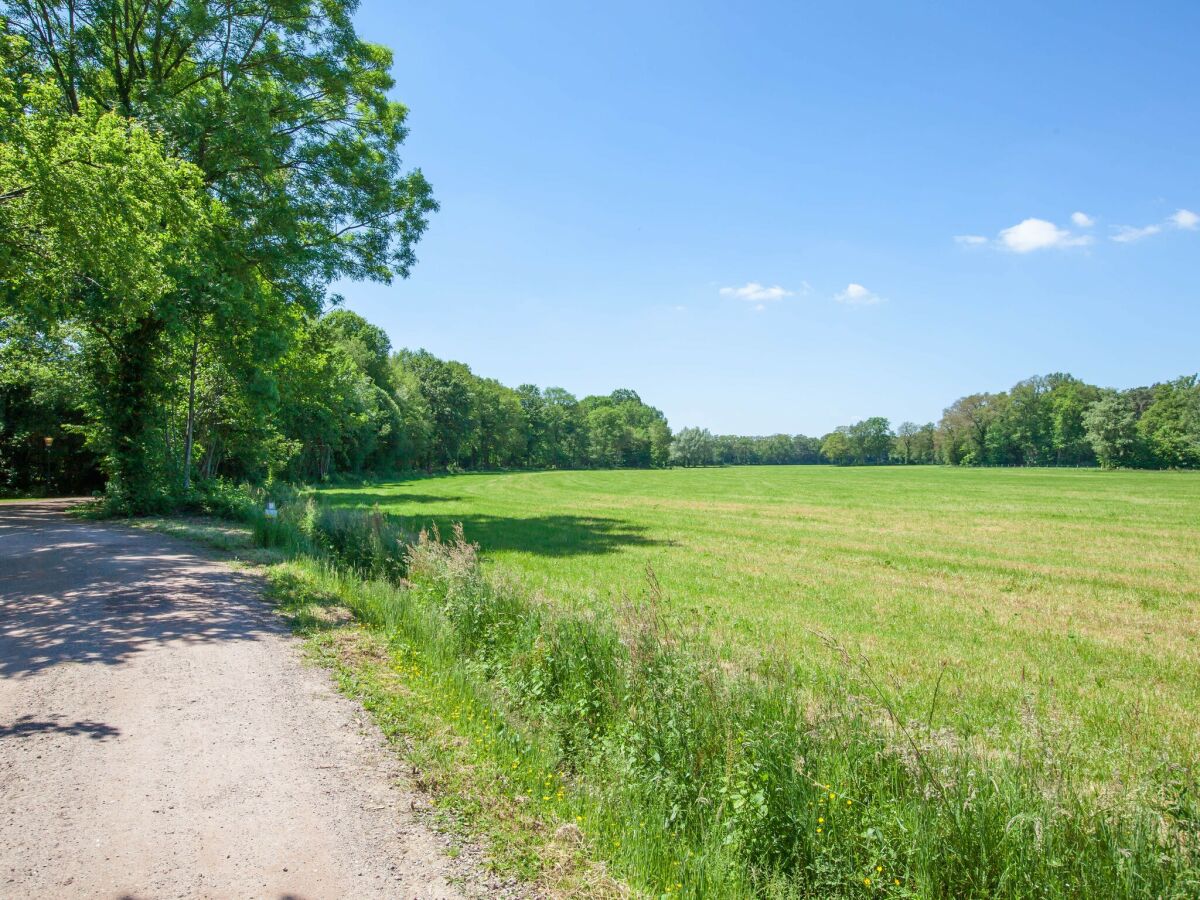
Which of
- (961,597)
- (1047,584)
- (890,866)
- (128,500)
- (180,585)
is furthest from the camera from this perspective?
(128,500)

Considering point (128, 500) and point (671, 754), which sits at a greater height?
point (128, 500)

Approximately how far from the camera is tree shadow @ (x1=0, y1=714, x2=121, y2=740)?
4879 mm

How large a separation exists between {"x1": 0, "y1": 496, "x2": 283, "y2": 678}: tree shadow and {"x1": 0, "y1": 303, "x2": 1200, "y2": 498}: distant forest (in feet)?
25.9

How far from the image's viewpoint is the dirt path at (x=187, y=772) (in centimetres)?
339

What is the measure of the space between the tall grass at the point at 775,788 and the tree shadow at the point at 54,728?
2774 millimetres

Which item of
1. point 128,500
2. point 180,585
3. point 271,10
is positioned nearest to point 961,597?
point 180,585

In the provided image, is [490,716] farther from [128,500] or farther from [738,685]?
[128,500]

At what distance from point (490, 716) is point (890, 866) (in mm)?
3491

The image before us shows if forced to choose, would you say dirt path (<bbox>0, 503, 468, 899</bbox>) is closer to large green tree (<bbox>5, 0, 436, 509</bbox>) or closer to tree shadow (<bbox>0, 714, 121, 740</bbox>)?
tree shadow (<bbox>0, 714, 121, 740</bbox>)

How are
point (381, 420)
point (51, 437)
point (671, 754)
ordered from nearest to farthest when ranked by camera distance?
point (671, 754)
point (51, 437)
point (381, 420)

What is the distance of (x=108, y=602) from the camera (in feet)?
29.1

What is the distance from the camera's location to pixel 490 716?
18.4ft

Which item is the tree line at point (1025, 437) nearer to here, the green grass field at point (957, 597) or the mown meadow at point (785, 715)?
the green grass field at point (957, 597)

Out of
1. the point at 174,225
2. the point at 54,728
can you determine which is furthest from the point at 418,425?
the point at 54,728
